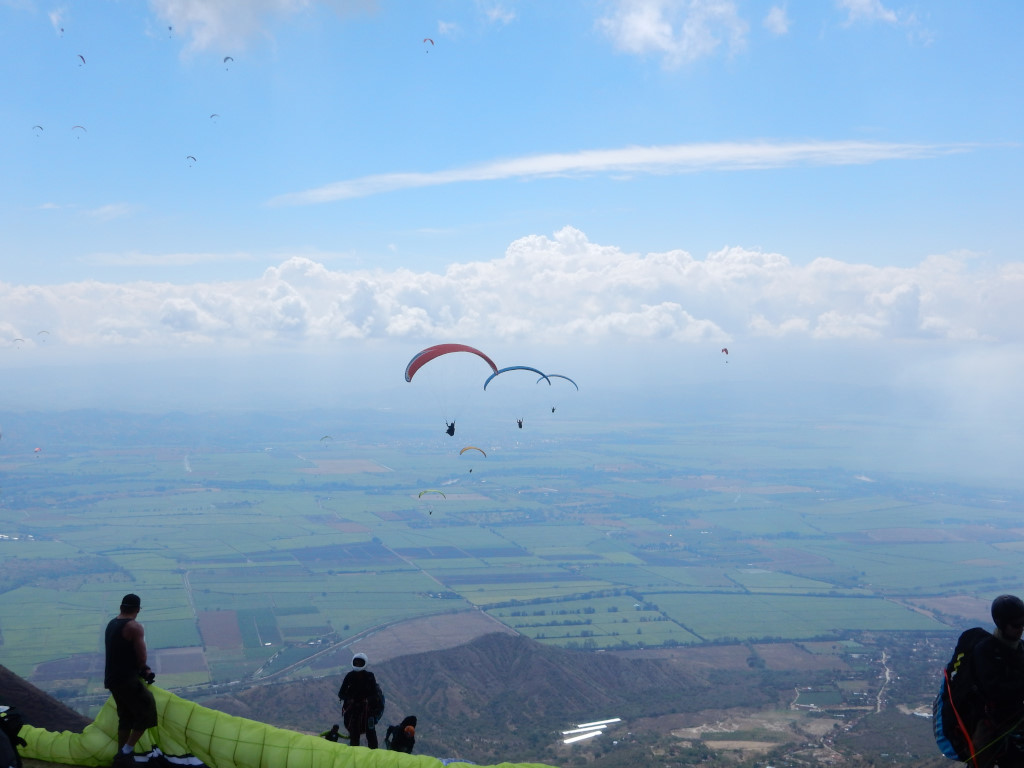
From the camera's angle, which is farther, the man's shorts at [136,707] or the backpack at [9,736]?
the man's shorts at [136,707]

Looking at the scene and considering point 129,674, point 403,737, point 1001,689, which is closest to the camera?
point 1001,689

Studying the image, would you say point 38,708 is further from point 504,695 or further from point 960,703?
point 504,695

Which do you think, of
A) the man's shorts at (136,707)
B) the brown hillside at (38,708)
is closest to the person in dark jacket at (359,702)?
the man's shorts at (136,707)

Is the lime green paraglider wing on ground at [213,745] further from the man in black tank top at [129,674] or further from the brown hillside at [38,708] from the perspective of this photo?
the brown hillside at [38,708]

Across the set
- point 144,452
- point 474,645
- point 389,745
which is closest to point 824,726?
point 474,645

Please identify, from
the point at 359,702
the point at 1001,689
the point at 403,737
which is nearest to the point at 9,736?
the point at 359,702
